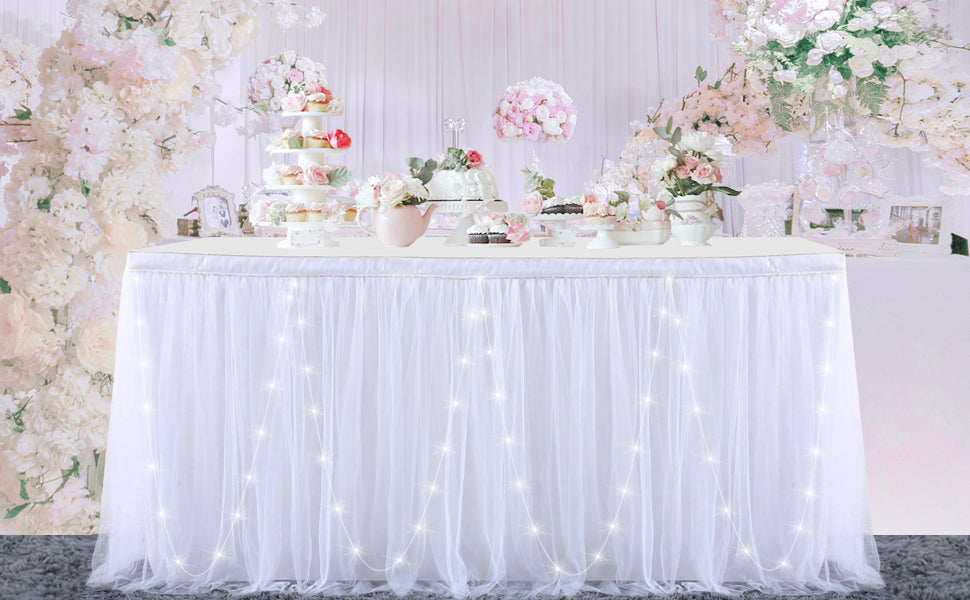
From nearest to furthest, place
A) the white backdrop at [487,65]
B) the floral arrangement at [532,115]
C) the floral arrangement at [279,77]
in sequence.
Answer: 1. the floral arrangement at [279,77]
2. the floral arrangement at [532,115]
3. the white backdrop at [487,65]

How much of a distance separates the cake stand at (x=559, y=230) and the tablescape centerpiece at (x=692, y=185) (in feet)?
1.01

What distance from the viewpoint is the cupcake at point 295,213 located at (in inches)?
99.7

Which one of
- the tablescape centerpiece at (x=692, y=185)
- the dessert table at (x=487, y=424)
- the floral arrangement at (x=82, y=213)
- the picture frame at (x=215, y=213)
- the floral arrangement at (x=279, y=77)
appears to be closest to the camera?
the dessert table at (x=487, y=424)

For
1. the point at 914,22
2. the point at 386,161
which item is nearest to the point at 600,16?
the point at 386,161

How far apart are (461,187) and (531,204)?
0.23m

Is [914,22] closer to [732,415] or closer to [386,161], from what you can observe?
[732,415]

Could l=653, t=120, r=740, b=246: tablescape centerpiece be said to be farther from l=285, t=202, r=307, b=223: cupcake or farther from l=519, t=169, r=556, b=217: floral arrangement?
l=285, t=202, r=307, b=223: cupcake

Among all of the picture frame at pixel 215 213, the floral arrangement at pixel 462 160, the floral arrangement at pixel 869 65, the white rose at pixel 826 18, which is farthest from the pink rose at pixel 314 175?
the picture frame at pixel 215 213

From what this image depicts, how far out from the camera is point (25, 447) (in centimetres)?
309

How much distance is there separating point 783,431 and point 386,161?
561 centimetres

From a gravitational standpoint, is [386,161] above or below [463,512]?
above

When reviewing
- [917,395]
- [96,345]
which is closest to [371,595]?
[96,345]

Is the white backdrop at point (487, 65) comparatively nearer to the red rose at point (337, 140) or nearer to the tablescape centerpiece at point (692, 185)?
the tablescape centerpiece at point (692, 185)

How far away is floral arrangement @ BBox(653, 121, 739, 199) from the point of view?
261cm
